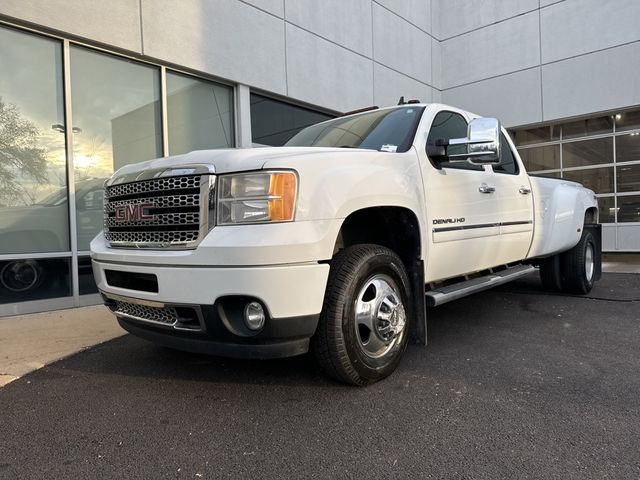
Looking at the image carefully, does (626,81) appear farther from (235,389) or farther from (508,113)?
(235,389)

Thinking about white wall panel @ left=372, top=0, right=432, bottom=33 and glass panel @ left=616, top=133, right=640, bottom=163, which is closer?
glass panel @ left=616, top=133, right=640, bottom=163

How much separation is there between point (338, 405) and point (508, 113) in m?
11.9

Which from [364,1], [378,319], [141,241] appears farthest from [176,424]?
[364,1]

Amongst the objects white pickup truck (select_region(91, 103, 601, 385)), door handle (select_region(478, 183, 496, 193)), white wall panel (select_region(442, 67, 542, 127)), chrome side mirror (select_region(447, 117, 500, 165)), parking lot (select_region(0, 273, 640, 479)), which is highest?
white wall panel (select_region(442, 67, 542, 127))

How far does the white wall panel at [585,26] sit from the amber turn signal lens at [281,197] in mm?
11686

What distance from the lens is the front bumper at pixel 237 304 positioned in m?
2.54

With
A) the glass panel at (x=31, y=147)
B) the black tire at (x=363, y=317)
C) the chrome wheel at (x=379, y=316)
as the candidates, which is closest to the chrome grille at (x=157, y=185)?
the black tire at (x=363, y=317)

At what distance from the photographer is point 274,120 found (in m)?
9.16

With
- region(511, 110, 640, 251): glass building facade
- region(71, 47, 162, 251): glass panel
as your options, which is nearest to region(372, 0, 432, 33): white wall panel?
region(511, 110, 640, 251): glass building facade

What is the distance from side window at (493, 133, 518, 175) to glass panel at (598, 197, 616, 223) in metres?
8.50

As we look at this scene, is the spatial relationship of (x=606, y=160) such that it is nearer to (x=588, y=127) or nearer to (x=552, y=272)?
(x=588, y=127)

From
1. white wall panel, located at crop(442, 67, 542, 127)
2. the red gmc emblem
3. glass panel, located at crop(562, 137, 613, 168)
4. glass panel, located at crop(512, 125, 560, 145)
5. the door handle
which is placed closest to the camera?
the red gmc emblem

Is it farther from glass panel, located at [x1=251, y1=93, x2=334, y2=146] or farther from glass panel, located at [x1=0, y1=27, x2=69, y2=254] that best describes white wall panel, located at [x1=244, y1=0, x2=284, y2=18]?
glass panel, located at [x1=0, y1=27, x2=69, y2=254]

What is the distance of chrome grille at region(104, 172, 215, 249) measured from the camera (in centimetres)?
271
